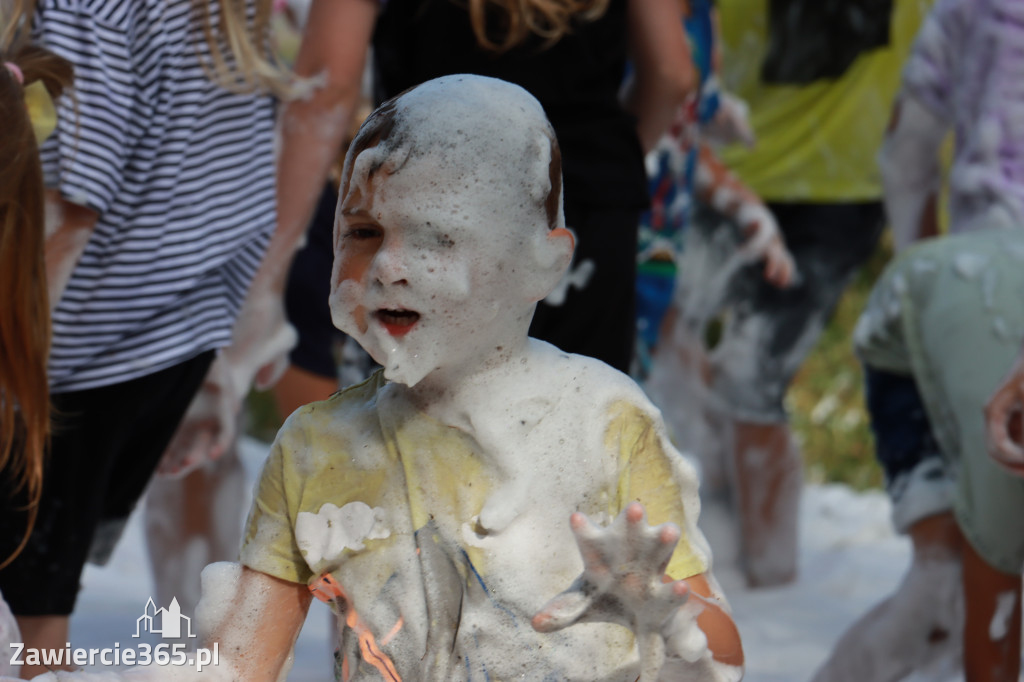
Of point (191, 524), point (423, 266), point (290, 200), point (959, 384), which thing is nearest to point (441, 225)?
point (423, 266)

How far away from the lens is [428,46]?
2.38 m

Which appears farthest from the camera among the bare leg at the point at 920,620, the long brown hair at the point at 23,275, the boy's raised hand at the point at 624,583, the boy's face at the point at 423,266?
the bare leg at the point at 920,620

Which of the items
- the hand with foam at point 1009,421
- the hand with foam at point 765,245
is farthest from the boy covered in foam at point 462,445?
the hand with foam at point 765,245

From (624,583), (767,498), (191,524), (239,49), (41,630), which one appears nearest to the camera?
(624,583)

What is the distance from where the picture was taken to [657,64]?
254cm

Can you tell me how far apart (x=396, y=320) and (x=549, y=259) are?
6.7 inches

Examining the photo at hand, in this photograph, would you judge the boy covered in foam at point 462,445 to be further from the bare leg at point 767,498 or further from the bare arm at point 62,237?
the bare leg at point 767,498

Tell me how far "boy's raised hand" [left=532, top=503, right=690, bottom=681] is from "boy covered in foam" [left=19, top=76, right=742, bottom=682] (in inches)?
0.7

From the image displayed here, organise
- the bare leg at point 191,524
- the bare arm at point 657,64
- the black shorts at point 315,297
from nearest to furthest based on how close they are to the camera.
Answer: the bare arm at point 657,64 < the bare leg at point 191,524 < the black shorts at point 315,297

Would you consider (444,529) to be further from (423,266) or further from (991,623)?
(991,623)

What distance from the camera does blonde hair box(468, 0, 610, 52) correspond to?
7.57 ft

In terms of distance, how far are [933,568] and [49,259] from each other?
5.37 feet

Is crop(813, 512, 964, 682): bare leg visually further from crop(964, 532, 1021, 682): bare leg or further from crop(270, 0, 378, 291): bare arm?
crop(270, 0, 378, 291): bare arm

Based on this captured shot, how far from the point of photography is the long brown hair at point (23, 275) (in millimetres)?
1894
